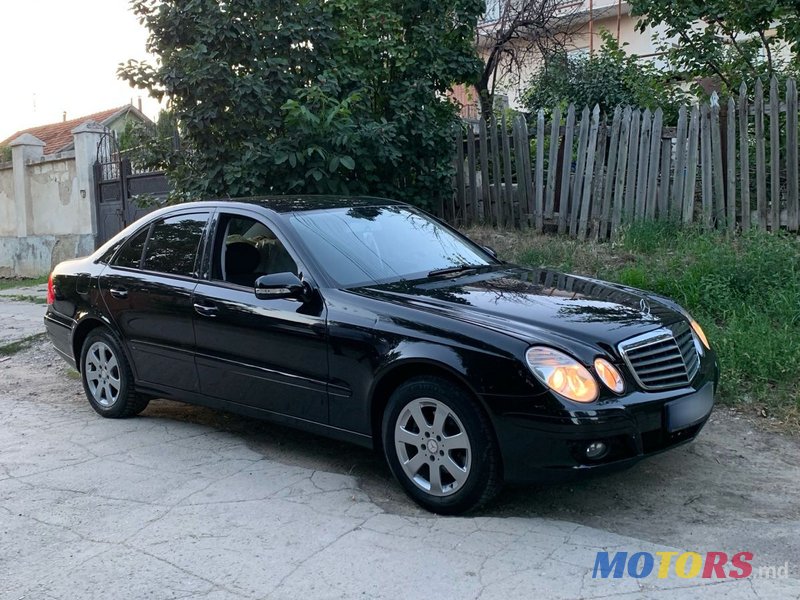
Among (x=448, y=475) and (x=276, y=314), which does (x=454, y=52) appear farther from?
(x=448, y=475)

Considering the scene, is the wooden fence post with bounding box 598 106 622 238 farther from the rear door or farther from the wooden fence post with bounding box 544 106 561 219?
the rear door

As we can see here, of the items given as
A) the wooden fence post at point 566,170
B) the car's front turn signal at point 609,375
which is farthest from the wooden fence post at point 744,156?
the car's front turn signal at point 609,375

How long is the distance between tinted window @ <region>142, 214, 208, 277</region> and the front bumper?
266 cm

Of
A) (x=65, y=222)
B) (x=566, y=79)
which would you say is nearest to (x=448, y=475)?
(x=566, y=79)

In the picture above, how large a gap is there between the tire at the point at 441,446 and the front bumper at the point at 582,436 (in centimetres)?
11

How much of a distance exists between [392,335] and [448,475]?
30.0 inches

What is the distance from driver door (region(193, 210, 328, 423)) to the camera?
4.63 m

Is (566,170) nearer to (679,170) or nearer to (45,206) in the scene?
(679,170)

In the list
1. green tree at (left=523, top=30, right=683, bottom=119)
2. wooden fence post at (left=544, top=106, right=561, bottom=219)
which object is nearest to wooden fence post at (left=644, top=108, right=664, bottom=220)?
wooden fence post at (left=544, top=106, right=561, bottom=219)

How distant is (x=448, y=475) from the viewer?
409 cm

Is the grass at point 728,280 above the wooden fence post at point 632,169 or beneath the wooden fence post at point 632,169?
beneath

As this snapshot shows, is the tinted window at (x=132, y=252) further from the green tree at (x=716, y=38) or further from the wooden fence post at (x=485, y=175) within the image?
the green tree at (x=716, y=38)

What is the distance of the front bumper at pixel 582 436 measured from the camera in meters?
3.73

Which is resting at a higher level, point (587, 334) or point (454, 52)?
point (454, 52)
